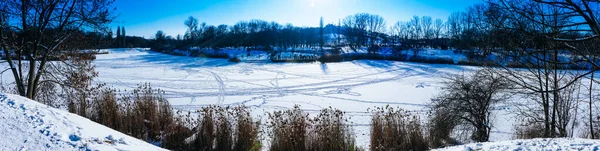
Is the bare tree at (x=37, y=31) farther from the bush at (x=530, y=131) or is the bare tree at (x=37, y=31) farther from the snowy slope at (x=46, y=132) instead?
the bush at (x=530, y=131)

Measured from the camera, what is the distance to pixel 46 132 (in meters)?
3.61

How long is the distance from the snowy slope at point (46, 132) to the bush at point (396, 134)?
505cm

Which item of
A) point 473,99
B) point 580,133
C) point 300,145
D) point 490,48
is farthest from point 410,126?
point 580,133

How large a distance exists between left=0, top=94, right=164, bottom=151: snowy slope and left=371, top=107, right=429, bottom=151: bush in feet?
16.6

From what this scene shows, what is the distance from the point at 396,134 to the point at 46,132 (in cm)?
651

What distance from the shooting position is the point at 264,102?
14.3 m

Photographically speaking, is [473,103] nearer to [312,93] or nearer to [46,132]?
[312,93]

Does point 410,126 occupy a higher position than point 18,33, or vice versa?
point 18,33

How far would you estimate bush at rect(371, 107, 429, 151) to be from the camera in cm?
725

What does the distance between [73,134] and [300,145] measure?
14.0 ft

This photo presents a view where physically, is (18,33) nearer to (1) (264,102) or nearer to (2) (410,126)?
(1) (264,102)

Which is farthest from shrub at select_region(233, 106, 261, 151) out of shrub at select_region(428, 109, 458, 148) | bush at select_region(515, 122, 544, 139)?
bush at select_region(515, 122, 544, 139)

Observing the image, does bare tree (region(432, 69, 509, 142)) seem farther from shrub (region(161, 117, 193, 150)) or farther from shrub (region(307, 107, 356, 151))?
shrub (region(161, 117, 193, 150))

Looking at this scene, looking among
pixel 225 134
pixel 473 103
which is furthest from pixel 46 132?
pixel 473 103
